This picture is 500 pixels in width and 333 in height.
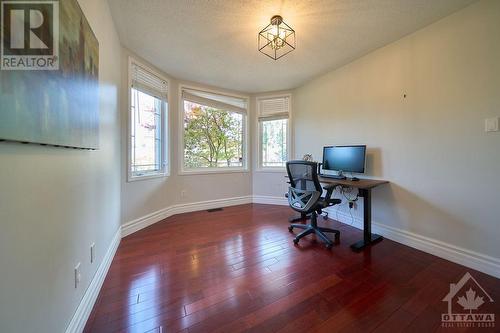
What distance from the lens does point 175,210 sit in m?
3.60

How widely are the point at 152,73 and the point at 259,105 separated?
2.17m

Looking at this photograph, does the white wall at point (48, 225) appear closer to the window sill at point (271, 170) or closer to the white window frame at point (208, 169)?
the white window frame at point (208, 169)

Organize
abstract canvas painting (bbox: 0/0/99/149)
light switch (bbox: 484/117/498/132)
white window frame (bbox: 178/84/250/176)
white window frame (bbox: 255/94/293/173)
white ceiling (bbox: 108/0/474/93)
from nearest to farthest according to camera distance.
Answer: abstract canvas painting (bbox: 0/0/99/149) → light switch (bbox: 484/117/498/132) → white ceiling (bbox: 108/0/474/93) → white window frame (bbox: 178/84/250/176) → white window frame (bbox: 255/94/293/173)

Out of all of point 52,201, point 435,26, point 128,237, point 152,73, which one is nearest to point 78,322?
point 52,201

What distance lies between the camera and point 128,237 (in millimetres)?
2568

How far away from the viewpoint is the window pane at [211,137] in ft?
12.5

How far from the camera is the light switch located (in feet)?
5.71

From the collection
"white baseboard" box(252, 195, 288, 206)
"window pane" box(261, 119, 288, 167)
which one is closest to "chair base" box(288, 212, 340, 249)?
"white baseboard" box(252, 195, 288, 206)

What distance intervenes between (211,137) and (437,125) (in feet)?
11.1

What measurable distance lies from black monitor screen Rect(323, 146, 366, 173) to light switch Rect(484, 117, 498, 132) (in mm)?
1036

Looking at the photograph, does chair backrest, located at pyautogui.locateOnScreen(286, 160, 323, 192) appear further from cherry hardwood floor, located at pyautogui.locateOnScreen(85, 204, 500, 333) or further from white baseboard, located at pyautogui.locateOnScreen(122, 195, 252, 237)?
white baseboard, located at pyautogui.locateOnScreen(122, 195, 252, 237)

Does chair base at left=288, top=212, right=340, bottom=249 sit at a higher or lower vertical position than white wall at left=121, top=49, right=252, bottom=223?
Answer: lower

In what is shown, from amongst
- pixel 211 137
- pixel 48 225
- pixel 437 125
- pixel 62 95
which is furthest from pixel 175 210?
pixel 437 125

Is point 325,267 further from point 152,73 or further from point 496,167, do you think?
point 152,73
